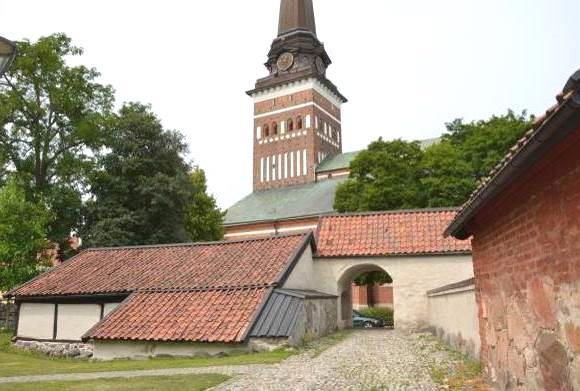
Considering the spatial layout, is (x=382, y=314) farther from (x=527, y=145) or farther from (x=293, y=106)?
(x=527, y=145)

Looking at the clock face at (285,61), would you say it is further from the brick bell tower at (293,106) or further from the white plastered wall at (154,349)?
the white plastered wall at (154,349)

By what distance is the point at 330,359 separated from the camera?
36.9 ft

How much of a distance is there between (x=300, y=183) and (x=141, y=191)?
26748mm

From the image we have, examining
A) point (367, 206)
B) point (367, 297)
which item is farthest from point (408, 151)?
point (367, 297)

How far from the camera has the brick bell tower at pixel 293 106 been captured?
172 feet

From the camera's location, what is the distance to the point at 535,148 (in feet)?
13.8

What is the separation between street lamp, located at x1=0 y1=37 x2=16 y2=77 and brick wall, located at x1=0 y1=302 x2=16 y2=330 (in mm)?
21827

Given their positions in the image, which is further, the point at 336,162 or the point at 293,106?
the point at 293,106

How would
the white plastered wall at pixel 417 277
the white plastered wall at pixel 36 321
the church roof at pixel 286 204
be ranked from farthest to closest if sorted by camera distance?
the church roof at pixel 286 204
the white plastered wall at pixel 417 277
the white plastered wall at pixel 36 321

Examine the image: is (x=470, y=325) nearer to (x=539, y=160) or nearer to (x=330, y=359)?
(x=330, y=359)

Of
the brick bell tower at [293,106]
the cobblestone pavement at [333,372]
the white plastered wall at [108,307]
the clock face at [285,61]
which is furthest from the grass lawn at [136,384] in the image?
the clock face at [285,61]

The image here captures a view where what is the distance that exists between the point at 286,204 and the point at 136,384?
38.9 metres

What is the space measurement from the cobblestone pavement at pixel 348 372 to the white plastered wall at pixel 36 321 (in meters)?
9.95

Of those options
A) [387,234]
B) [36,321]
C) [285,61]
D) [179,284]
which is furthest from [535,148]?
[285,61]
